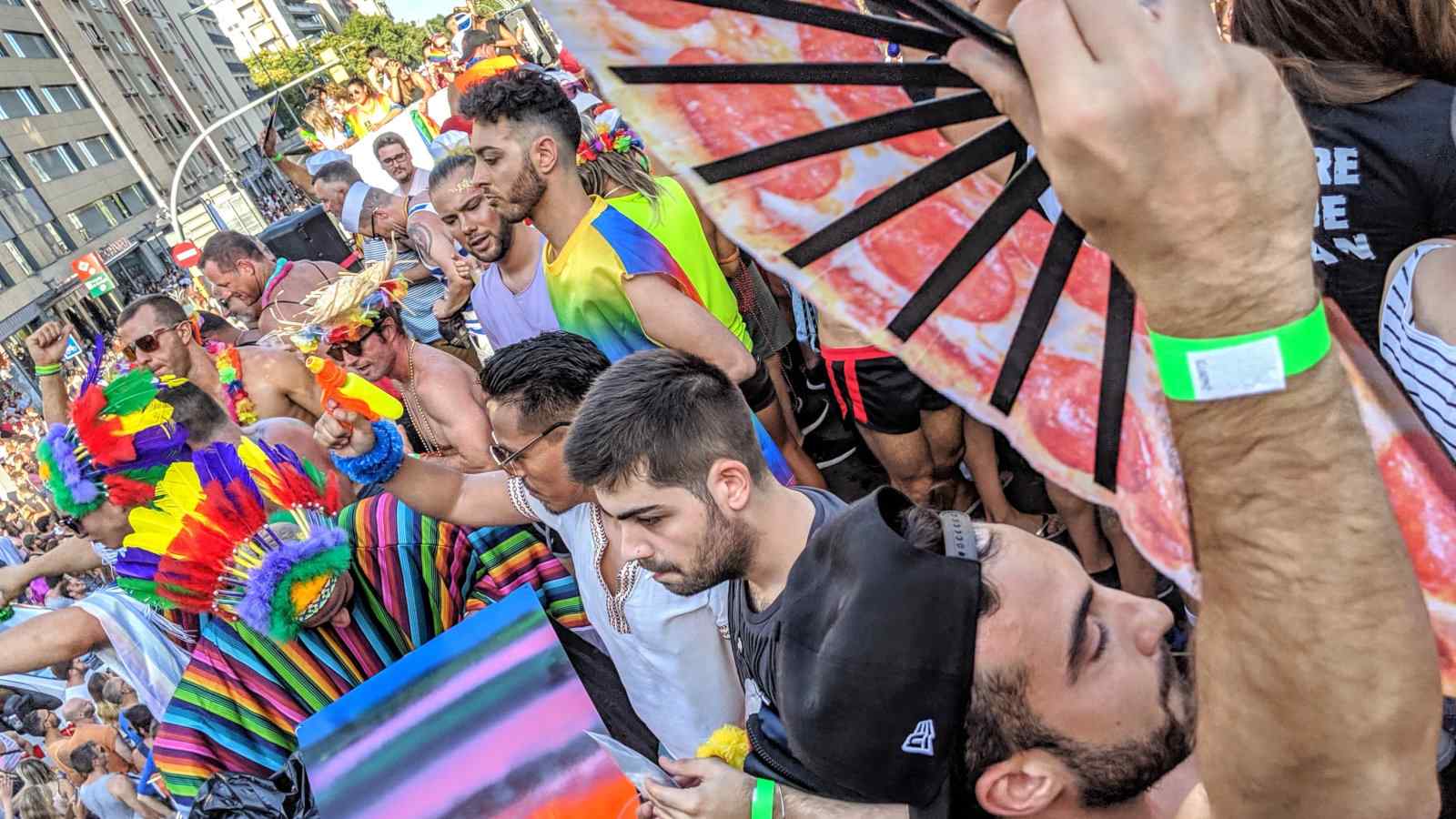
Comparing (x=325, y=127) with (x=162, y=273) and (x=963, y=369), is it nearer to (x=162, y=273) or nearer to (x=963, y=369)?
(x=963, y=369)

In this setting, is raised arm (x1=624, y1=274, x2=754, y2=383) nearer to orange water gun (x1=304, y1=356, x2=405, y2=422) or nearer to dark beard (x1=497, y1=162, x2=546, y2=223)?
dark beard (x1=497, y1=162, x2=546, y2=223)

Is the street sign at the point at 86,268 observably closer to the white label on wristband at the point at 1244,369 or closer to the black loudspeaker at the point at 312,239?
the black loudspeaker at the point at 312,239

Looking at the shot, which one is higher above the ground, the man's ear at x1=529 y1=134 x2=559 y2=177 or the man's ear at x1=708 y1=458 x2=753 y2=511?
the man's ear at x1=529 y1=134 x2=559 y2=177

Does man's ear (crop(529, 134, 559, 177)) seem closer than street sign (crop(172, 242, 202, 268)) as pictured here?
Yes

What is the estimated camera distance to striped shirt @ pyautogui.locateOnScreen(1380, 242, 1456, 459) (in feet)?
4.63

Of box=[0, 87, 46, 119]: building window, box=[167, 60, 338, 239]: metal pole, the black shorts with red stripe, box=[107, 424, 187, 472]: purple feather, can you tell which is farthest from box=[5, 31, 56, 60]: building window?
the black shorts with red stripe

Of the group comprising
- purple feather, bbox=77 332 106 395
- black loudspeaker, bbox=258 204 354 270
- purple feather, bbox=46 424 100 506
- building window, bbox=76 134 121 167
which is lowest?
purple feather, bbox=46 424 100 506

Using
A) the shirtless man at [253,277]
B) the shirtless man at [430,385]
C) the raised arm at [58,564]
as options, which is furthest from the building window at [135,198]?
the shirtless man at [430,385]

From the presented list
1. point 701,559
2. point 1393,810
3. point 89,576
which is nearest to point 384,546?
point 701,559

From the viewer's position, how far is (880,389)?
352 centimetres

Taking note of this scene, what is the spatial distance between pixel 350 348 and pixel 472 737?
2.11m

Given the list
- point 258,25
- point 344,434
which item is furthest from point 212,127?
point 258,25

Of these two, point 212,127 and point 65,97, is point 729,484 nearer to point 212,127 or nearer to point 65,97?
point 212,127

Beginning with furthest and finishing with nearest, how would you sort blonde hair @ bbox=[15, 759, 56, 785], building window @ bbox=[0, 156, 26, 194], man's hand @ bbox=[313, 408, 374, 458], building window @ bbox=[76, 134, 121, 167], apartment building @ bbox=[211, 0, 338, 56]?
apartment building @ bbox=[211, 0, 338, 56] < building window @ bbox=[76, 134, 121, 167] < building window @ bbox=[0, 156, 26, 194] < blonde hair @ bbox=[15, 759, 56, 785] < man's hand @ bbox=[313, 408, 374, 458]
